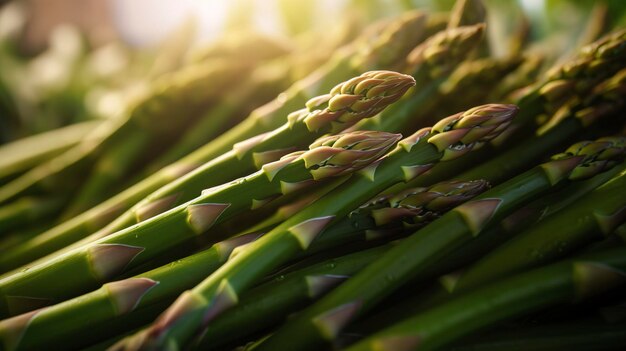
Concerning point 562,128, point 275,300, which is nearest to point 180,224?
point 275,300

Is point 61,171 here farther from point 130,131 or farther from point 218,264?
point 218,264

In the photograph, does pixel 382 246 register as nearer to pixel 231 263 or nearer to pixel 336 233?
pixel 336 233

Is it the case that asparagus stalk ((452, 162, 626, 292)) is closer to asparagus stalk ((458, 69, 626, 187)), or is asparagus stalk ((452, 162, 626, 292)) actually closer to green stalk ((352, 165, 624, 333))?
green stalk ((352, 165, 624, 333))

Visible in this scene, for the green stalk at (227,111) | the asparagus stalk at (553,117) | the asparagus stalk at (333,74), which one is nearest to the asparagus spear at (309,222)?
the asparagus stalk at (553,117)

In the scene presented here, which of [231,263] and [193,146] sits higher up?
[193,146]

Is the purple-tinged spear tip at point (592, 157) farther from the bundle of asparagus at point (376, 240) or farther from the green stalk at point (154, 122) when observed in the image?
the green stalk at point (154, 122)

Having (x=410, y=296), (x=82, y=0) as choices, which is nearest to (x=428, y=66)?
(x=410, y=296)

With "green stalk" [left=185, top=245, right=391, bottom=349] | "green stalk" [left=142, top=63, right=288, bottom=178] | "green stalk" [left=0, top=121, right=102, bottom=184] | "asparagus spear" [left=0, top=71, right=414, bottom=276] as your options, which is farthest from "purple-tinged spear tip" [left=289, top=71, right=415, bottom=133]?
"green stalk" [left=0, top=121, right=102, bottom=184]
